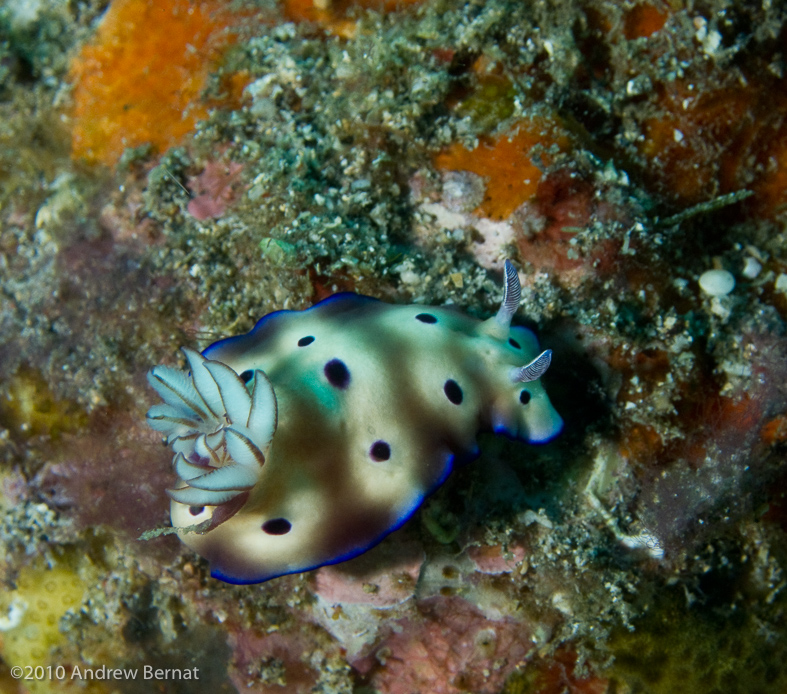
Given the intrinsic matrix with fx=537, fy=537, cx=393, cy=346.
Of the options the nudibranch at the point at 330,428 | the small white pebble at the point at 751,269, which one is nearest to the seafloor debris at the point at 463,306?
the small white pebble at the point at 751,269

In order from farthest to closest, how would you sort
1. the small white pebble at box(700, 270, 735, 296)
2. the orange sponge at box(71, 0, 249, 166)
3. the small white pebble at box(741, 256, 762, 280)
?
the orange sponge at box(71, 0, 249, 166) < the small white pebble at box(741, 256, 762, 280) < the small white pebble at box(700, 270, 735, 296)

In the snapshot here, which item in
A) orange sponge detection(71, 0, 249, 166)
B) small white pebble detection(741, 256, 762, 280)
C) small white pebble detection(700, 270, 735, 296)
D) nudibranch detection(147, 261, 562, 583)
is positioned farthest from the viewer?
orange sponge detection(71, 0, 249, 166)

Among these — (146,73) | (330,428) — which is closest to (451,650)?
(330,428)

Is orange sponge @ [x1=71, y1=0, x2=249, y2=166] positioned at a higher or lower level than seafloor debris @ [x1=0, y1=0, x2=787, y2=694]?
higher

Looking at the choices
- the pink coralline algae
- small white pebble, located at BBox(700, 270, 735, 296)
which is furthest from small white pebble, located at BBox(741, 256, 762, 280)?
the pink coralline algae

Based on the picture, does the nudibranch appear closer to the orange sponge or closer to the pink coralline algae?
the pink coralline algae

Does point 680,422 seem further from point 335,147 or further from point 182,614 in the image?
point 182,614

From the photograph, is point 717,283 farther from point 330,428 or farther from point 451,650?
point 451,650

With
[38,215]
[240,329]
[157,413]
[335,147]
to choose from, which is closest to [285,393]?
[157,413]
